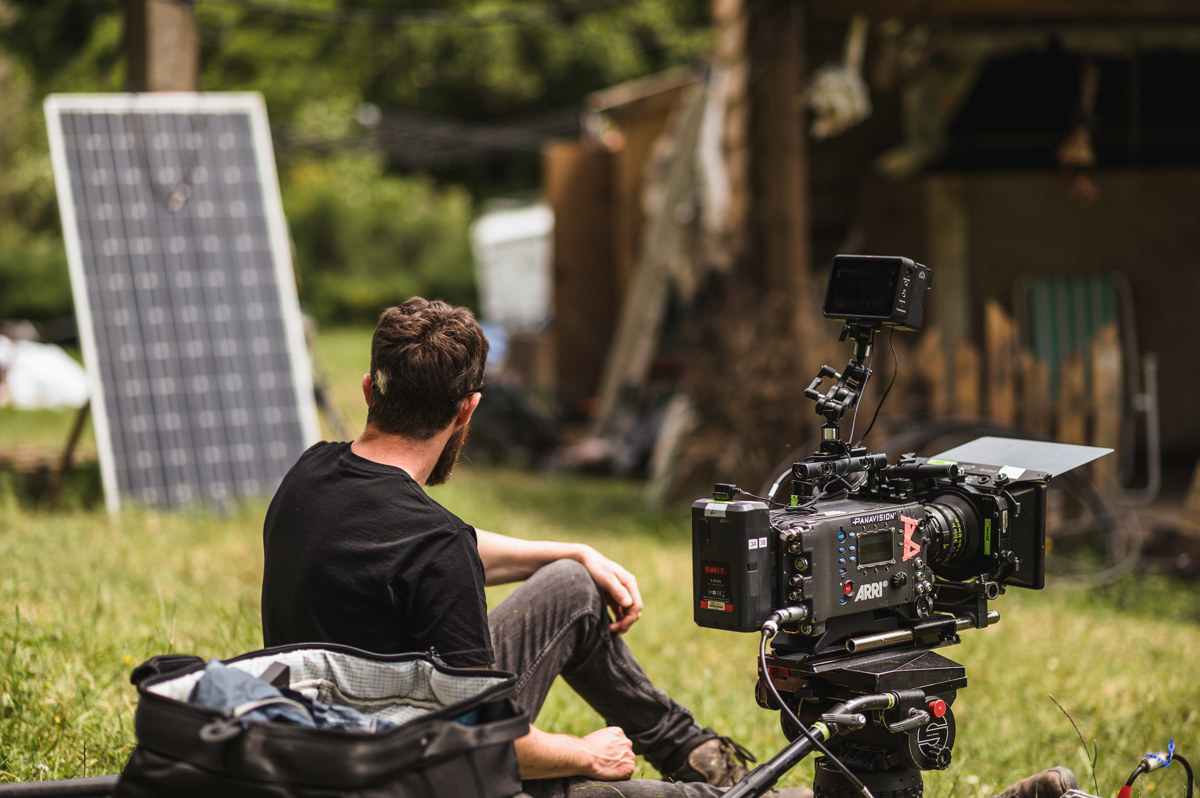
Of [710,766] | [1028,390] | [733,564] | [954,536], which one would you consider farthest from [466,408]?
[1028,390]

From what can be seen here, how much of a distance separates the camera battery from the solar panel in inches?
175

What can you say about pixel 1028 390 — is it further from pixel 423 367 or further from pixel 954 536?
pixel 423 367

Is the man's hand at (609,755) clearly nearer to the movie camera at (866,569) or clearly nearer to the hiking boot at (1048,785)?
the movie camera at (866,569)

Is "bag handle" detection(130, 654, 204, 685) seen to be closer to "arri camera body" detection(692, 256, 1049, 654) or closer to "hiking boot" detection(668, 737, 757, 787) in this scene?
"arri camera body" detection(692, 256, 1049, 654)

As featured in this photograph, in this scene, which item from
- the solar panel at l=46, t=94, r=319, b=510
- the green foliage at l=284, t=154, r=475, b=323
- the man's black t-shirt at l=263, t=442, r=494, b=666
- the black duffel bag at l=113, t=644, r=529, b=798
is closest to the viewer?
the black duffel bag at l=113, t=644, r=529, b=798

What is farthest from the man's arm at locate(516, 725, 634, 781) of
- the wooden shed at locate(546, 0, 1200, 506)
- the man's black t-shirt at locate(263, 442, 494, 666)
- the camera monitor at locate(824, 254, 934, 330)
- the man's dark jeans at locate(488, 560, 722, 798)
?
the wooden shed at locate(546, 0, 1200, 506)

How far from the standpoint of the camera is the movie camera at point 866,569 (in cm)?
231

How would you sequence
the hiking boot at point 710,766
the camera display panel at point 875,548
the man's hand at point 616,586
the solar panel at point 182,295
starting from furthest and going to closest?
the solar panel at point 182,295 < the hiking boot at point 710,766 < the man's hand at point 616,586 < the camera display panel at point 875,548

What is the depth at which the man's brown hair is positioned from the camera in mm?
2326

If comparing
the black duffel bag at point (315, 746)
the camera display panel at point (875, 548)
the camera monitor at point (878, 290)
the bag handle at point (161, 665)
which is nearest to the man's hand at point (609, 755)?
the black duffel bag at point (315, 746)

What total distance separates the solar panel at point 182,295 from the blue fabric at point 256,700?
4.38 m

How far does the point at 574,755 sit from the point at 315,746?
802 mm

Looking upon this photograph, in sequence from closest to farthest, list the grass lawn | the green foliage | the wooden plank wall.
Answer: the grass lawn
the wooden plank wall
the green foliage

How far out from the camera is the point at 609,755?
2600 millimetres
